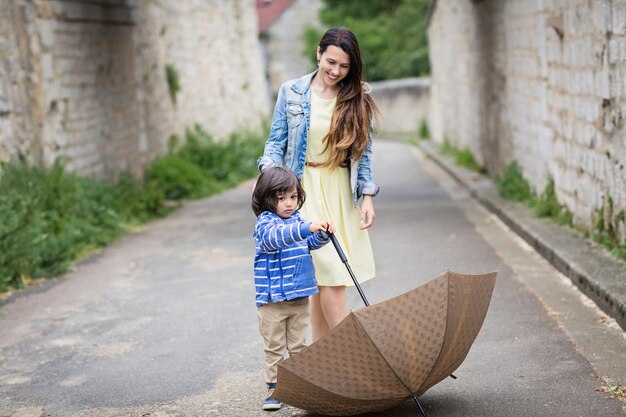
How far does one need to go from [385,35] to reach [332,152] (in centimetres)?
4108

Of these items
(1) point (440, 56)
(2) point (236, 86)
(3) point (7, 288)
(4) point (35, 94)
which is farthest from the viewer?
(1) point (440, 56)

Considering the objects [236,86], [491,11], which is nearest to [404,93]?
[236,86]

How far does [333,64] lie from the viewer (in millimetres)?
4855

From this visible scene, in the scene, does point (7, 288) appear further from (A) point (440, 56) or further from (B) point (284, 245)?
(A) point (440, 56)

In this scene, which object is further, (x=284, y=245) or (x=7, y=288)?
(x=7, y=288)

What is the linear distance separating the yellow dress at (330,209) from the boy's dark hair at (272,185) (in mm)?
361

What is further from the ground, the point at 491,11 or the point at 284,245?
the point at 491,11

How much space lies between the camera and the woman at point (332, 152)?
4902 mm

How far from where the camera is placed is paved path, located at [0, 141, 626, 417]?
16.2 feet

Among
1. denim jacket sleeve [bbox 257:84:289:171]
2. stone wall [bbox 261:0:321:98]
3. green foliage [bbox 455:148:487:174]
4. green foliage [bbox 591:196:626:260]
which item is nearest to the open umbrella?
denim jacket sleeve [bbox 257:84:289:171]

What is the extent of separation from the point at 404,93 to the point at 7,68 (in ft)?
87.0

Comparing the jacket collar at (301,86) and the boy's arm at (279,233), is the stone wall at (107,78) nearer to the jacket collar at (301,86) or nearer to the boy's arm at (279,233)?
the jacket collar at (301,86)

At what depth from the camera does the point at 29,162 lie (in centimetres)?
1030

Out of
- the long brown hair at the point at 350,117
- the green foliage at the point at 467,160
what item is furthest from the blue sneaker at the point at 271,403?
the green foliage at the point at 467,160
